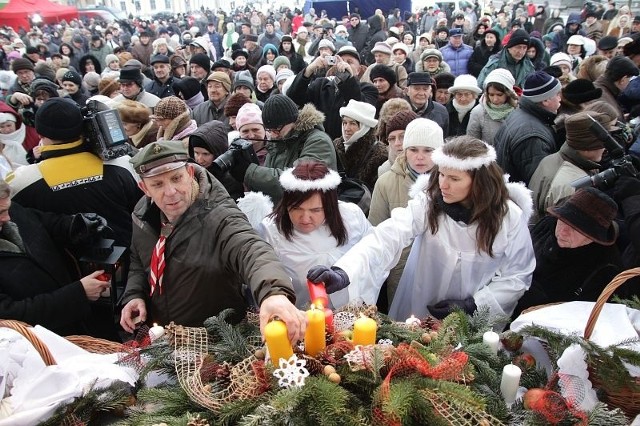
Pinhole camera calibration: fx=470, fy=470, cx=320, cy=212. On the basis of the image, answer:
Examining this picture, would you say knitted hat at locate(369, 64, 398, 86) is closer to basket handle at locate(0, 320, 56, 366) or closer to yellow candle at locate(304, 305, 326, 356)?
yellow candle at locate(304, 305, 326, 356)

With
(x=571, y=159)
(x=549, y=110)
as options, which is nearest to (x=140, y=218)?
(x=571, y=159)

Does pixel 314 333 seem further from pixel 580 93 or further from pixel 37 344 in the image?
pixel 580 93

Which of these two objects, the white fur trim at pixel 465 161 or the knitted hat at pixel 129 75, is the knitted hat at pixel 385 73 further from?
the white fur trim at pixel 465 161

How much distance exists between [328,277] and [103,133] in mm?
1721

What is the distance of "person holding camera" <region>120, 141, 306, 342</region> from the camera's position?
79.4 inches

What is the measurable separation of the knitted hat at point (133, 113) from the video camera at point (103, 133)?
4.48 ft

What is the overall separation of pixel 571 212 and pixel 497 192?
34 centimetres

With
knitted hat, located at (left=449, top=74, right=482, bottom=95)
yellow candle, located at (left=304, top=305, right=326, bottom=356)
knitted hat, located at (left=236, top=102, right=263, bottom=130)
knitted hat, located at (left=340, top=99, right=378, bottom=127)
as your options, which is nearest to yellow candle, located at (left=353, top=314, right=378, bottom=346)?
yellow candle, located at (left=304, top=305, right=326, bottom=356)

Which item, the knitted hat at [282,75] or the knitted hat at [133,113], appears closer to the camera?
the knitted hat at [133,113]

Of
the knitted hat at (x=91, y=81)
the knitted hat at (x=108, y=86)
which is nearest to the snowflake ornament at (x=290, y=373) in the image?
the knitted hat at (x=108, y=86)

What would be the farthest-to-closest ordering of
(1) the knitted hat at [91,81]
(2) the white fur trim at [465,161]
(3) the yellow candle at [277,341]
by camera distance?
(1) the knitted hat at [91,81] < (2) the white fur trim at [465,161] < (3) the yellow candle at [277,341]

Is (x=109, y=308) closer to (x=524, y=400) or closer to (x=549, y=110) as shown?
(x=524, y=400)

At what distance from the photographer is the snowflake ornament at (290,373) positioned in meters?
1.25

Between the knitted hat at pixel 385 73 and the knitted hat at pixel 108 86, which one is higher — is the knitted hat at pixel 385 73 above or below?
above
